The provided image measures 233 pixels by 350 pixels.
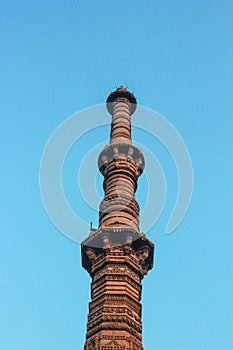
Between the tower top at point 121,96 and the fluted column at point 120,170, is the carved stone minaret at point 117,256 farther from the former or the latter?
the tower top at point 121,96

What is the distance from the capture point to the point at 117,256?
80.7 feet

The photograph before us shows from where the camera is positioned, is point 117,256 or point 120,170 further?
point 120,170

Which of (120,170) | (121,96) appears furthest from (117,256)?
(121,96)

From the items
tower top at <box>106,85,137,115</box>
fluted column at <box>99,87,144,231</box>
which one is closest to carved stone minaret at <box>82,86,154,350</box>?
fluted column at <box>99,87,144,231</box>

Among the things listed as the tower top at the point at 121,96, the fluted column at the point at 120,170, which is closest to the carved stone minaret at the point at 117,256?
the fluted column at the point at 120,170

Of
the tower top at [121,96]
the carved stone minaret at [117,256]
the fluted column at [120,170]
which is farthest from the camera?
the tower top at [121,96]

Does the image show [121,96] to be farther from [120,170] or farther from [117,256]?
[117,256]

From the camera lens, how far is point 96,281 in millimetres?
24156

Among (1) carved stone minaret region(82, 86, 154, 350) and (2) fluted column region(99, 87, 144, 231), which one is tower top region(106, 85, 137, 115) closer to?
(2) fluted column region(99, 87, 144, 231)

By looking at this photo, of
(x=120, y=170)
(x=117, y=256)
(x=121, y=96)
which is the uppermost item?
(x=121, y=96)

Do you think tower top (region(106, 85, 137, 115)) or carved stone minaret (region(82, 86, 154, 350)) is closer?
carved stone minaret (region(82, 86, 154, 350))

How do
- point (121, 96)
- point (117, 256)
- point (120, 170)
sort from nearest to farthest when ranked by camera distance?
point (117, 256)
point (120, 170)
point (121, 96)

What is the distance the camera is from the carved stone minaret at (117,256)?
864 inches

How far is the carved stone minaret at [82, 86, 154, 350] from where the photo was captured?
864 inches
